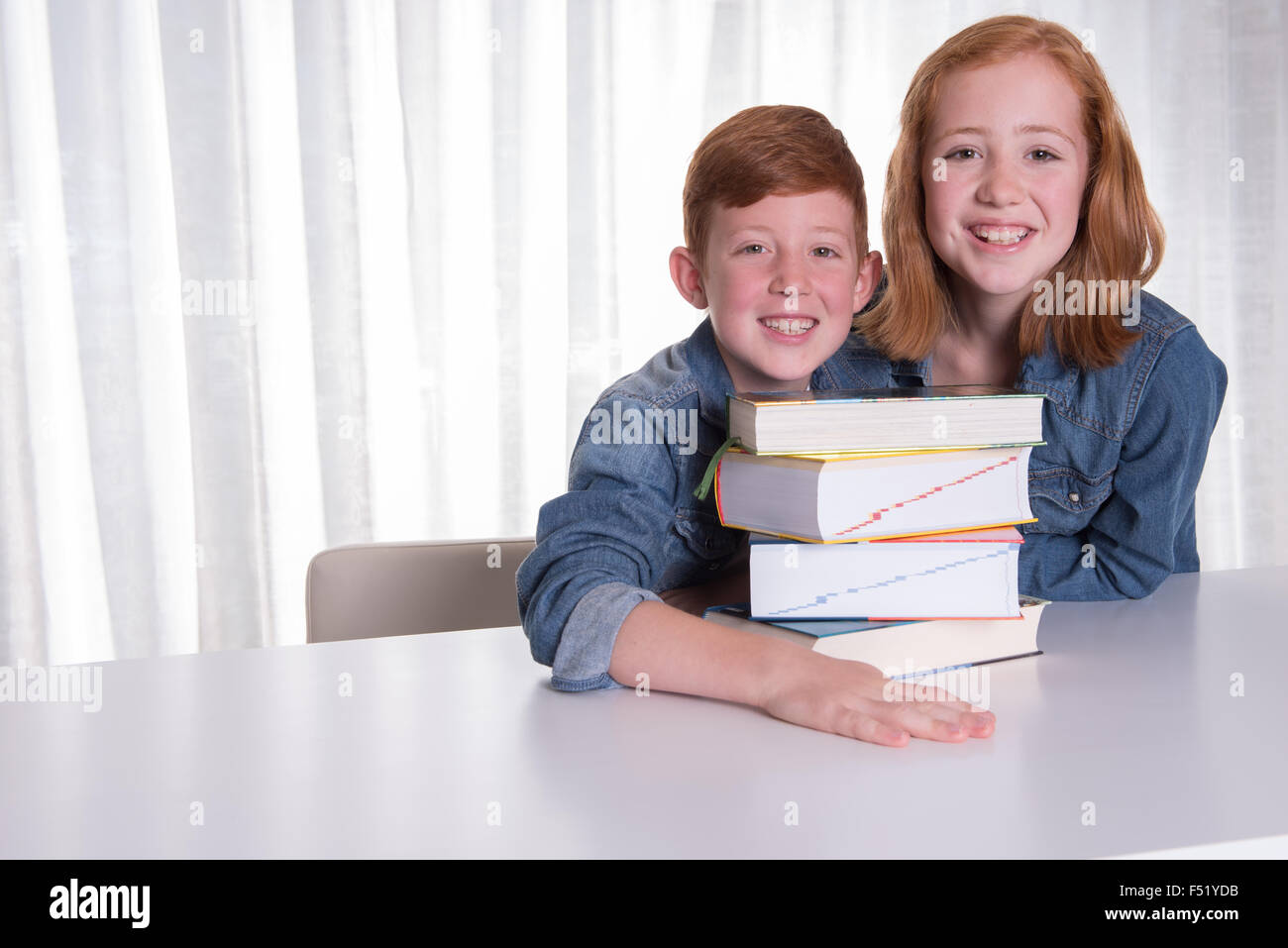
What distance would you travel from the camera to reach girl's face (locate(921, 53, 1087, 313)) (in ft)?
3.60

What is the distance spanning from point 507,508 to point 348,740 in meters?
1.77

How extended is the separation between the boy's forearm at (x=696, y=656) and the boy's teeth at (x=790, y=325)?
0.31 meters

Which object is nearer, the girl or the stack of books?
the stack of books

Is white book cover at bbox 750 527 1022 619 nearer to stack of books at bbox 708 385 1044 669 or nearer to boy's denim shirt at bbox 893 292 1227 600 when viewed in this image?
stack of books at bbox 708 385 1044 669

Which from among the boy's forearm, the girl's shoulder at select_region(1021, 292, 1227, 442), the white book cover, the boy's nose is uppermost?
the boy's nose

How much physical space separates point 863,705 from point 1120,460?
569 millimetres

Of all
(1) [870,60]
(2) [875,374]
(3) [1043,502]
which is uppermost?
(1) [870,60]

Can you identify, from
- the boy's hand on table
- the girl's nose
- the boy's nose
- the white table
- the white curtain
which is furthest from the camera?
the white curtain

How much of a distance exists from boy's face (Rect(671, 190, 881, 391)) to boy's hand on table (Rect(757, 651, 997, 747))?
1.14 feet

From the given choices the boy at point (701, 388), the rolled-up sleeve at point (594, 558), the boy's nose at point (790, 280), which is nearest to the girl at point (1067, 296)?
the boy at point (701, 388)

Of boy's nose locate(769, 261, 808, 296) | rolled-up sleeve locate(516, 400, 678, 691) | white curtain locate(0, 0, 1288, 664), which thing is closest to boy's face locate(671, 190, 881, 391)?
boy's nose locate(769, 261, 808, 296)

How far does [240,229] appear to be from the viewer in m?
2.21
